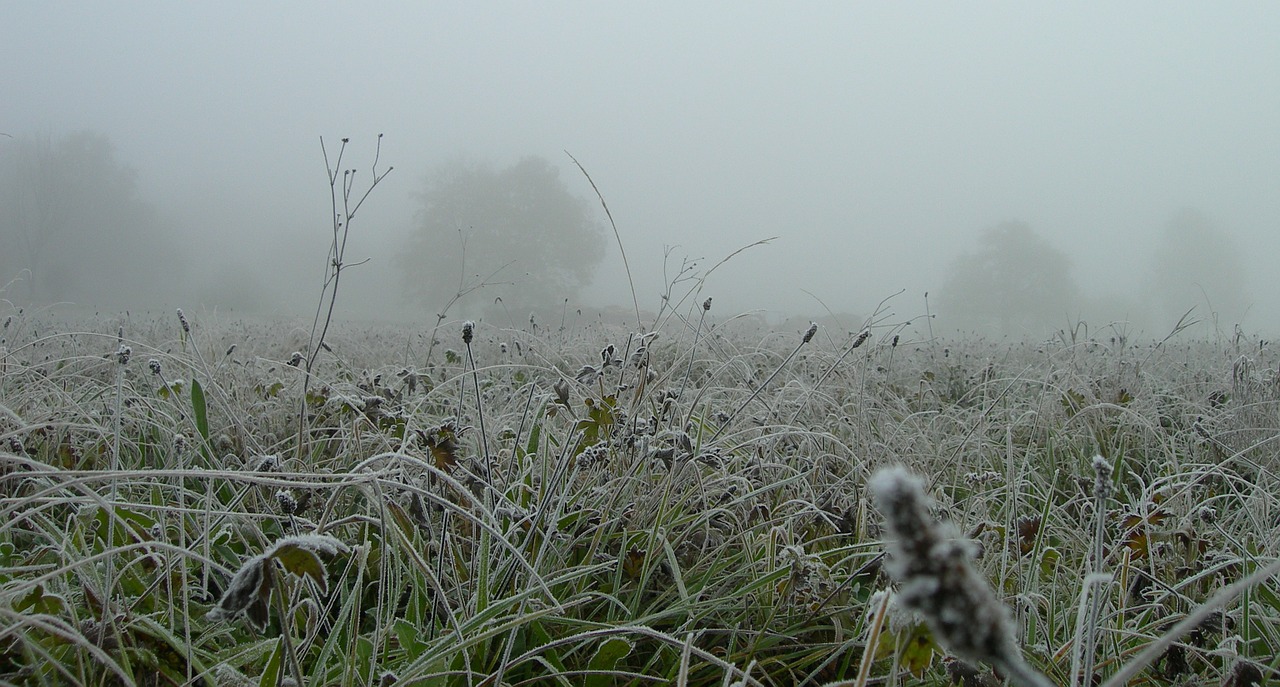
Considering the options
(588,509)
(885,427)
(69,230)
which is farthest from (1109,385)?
(69,230)

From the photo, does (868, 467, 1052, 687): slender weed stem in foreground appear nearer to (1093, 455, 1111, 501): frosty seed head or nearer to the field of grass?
the field of grass

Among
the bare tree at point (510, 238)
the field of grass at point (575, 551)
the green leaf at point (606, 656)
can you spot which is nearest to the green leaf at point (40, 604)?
the field of grass at point (575, 551)

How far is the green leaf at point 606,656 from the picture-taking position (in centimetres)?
121

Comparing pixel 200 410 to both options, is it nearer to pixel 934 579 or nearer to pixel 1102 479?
pixel 1102 479

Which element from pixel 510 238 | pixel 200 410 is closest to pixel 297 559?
pixel 200 410

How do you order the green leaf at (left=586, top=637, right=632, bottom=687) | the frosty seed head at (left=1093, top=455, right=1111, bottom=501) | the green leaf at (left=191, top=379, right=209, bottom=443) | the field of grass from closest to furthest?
the frosty seed head at (left=1093, top=455, right=1111, bottom=501)
the field of grass
the green leaf at (left=586, top=637, right=632, bottom=687)
the green leaf at (left=191, top=379, right=209, bottom=443)

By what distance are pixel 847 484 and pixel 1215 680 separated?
103 centimetres

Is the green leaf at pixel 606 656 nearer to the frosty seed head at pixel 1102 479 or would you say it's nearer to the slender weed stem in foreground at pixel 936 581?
the frosty seed head at pixel 1102 479

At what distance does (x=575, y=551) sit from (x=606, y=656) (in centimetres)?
56

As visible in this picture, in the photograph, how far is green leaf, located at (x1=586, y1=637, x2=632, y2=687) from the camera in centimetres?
121

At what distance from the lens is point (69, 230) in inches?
1037

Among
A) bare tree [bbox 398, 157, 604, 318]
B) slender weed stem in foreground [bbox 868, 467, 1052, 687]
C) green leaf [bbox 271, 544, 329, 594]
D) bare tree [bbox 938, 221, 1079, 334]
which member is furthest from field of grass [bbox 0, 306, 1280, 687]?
bare tree [bbox 938, 221, 1079, 334]

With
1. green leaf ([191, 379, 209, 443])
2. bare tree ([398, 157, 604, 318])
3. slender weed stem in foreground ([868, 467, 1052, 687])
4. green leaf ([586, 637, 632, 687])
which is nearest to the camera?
slender weed stem in foreground ([868, 467, 1052, 687])

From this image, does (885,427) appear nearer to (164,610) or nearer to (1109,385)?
(1109,385)
